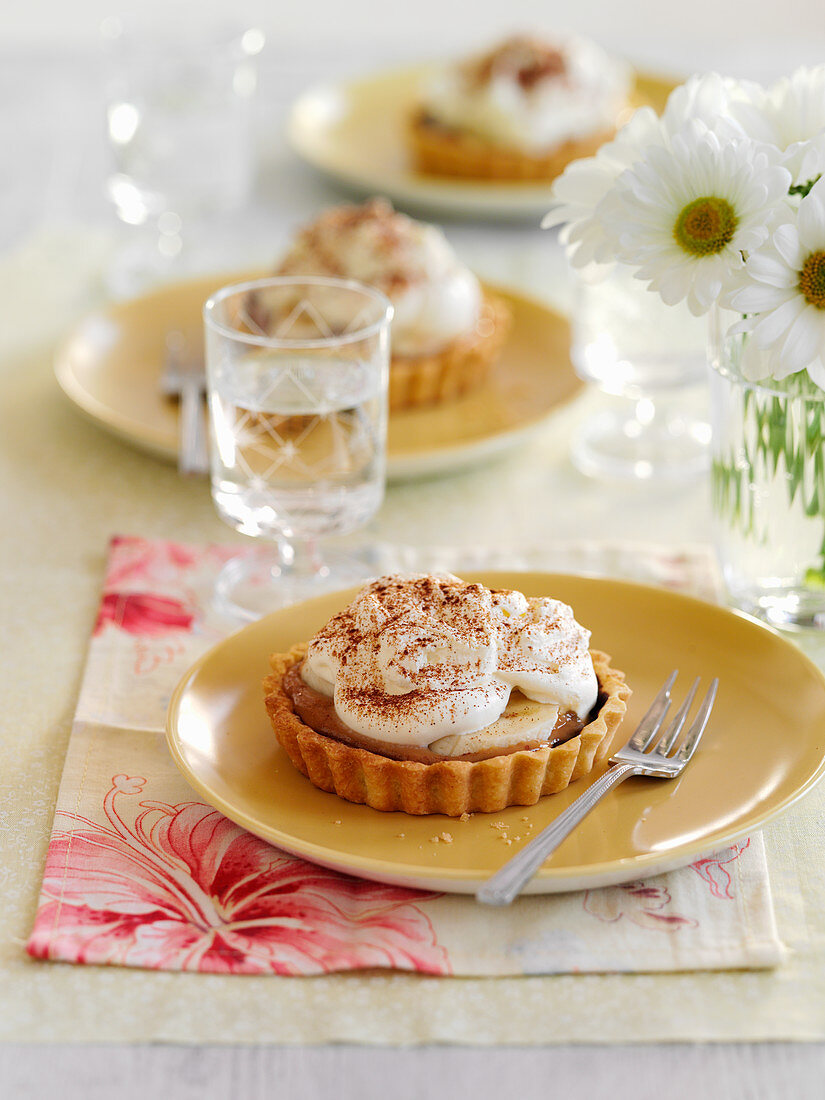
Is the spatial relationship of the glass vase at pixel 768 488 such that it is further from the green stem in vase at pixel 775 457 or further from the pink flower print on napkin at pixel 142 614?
the pink flower print on napkin at pixel 142 614

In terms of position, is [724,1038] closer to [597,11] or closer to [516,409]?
[516,409]

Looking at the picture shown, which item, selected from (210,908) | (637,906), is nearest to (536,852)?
(637,906)

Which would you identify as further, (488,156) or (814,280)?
(488,156)

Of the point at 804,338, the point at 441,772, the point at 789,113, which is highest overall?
the point at 789,113

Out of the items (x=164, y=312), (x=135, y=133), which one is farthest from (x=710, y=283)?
(x=135, y=133)

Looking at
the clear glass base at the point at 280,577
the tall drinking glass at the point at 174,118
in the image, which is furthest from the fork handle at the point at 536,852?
the tall drinking glass at the point at 174,118

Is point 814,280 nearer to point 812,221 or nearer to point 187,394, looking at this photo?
point 812,221
